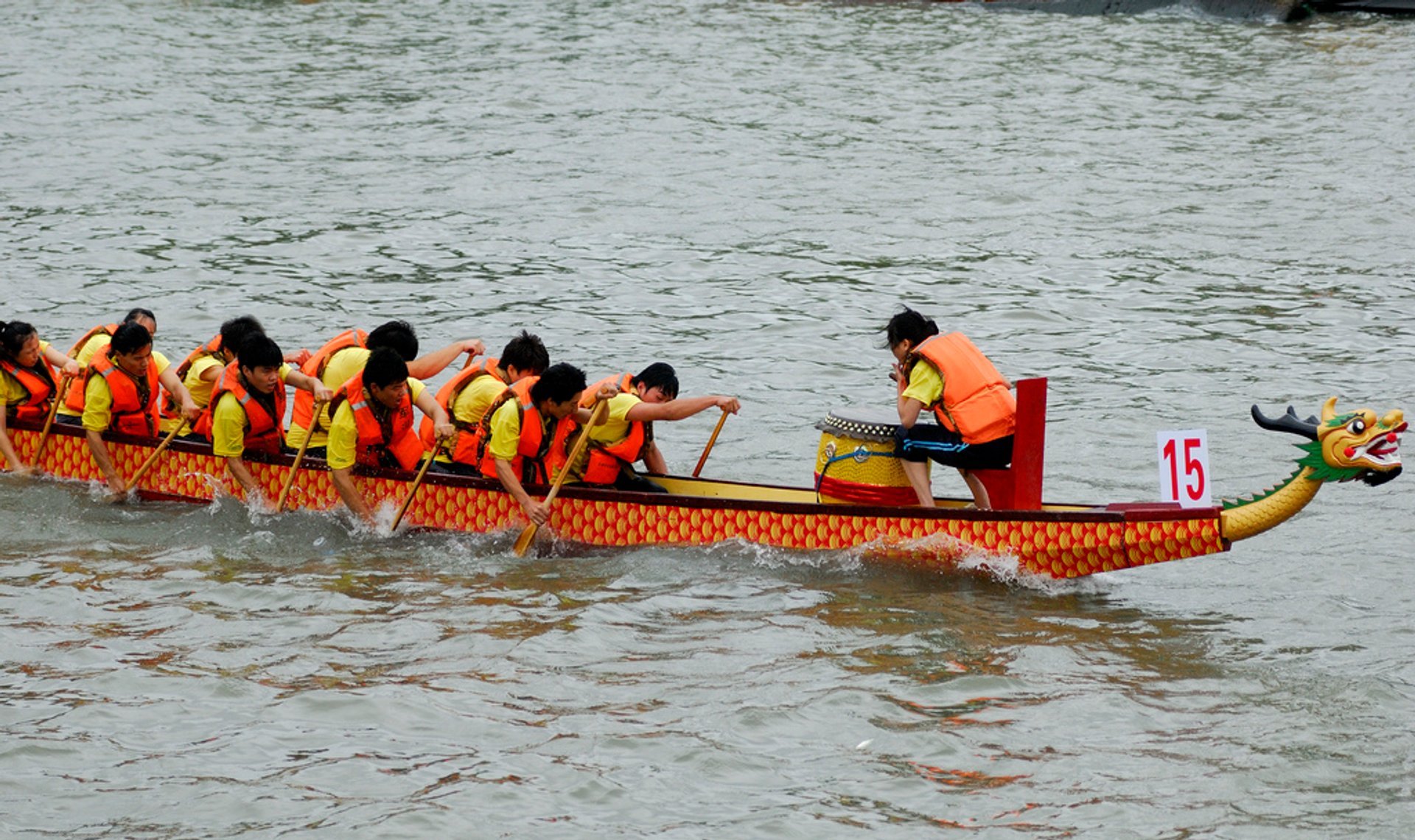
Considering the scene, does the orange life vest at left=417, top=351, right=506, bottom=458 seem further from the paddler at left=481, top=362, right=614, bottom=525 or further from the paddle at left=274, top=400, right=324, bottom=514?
the paddle at left=274, top=400, right=324, bottom=514

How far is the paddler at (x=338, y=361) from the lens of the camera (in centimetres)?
1020

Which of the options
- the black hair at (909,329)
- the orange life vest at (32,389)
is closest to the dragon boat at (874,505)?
the black hair at (909,329)

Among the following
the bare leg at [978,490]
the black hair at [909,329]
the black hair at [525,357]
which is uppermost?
the black hair at [909,329]

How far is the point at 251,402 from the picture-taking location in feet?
34.3

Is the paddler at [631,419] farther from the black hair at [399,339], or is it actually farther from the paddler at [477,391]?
the black hair at [399,339]

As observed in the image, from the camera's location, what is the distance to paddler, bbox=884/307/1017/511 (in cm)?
924

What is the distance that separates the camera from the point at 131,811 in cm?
707

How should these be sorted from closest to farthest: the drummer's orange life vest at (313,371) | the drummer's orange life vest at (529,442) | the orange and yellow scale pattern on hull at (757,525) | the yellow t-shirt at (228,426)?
the orange and yellow scale pattern on hull at (757,525) < the drummer's orange life vest at (529,442) < the yellow t-shirt at (228,426) < the drummer's orange life vest at (313,371)

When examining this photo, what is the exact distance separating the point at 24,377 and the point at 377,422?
2.93 m

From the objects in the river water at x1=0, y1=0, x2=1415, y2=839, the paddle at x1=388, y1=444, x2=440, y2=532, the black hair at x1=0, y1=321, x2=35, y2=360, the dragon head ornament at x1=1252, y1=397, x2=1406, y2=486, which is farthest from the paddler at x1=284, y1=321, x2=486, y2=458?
the dragon head ornament at x1=1252, y1=397, x2=1406, y2=486

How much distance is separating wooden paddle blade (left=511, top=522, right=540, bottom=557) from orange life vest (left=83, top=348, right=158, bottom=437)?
2.91 meters

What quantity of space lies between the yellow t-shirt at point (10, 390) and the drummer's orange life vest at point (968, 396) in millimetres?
6037

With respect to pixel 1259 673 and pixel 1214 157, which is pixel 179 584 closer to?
pixel 1259 673

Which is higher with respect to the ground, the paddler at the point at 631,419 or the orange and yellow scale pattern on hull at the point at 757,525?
the paddler at the point at 631,419
